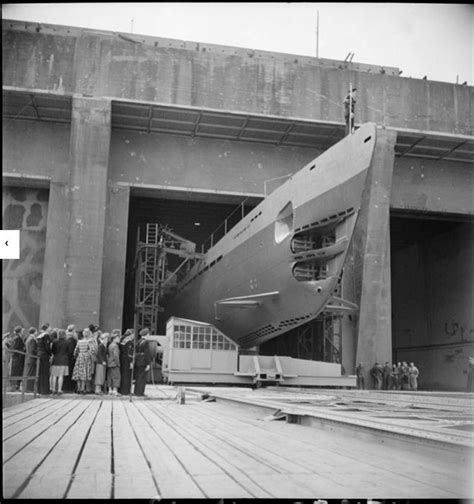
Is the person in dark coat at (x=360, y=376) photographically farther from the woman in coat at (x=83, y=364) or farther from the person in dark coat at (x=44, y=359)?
the person in dark coat at (x=44, y=359)

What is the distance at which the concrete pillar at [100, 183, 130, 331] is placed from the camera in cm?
1891

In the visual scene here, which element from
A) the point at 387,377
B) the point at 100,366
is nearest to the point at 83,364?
the point at 100,366

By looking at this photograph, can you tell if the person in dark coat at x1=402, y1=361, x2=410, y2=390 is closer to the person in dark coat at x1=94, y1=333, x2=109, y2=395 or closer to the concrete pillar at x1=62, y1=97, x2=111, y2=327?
the concrete pillar at x1=62, y1=97, x2=111, y2=327

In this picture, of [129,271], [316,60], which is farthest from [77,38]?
[129,271]

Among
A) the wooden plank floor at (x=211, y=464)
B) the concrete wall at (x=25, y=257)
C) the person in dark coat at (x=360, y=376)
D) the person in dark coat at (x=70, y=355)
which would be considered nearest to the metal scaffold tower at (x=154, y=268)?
the concrete wall at (x=25, y=257)

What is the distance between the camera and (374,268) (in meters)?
18.8

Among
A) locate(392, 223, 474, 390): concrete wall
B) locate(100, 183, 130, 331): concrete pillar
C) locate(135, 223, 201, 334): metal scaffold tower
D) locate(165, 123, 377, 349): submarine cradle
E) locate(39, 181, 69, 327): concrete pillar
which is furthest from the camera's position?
locate(392, 223, 474, 390): concrete wall

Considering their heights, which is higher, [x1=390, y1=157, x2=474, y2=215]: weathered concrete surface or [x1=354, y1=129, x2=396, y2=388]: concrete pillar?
[x1=390, y1=157, x2=474, y2=215]: weathered concrete surface

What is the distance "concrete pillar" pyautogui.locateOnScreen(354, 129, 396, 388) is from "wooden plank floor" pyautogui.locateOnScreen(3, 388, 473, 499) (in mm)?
14353

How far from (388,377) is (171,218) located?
12125mm

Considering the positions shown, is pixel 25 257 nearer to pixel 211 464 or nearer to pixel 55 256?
pixel 55 256

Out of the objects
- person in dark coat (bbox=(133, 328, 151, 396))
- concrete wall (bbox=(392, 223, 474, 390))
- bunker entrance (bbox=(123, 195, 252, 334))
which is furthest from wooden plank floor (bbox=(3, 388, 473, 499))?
concrete wall (bbox=(392, 223, 474, 390))

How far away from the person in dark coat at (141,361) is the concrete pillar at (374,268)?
1114 centimetres

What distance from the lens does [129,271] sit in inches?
1072
